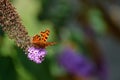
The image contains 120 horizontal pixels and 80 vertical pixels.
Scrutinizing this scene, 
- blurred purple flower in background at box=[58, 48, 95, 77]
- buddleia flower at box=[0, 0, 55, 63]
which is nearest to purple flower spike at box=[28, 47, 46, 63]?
buddleia flower at box=[0, 0, 55, 63]

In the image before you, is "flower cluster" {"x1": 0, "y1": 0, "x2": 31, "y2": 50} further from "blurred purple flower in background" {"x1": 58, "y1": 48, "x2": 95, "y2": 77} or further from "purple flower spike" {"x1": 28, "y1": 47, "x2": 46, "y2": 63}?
"blurred purple flower in background" {"x1": 58, "y1": 48, "x2": 95, "y2": 77}

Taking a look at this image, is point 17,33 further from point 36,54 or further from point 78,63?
point 78,63

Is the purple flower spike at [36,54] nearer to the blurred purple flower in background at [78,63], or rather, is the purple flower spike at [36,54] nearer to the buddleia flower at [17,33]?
the buddleia flower at [17,33]

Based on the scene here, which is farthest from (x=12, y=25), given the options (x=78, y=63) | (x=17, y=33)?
(x=78, y=63)

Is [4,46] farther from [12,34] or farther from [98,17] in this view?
[98,17]

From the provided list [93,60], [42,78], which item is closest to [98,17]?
[93,60]

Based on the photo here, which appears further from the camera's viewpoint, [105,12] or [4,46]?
[105,12]

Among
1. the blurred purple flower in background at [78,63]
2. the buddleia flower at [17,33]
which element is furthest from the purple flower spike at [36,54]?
the blurred purple flower in background at [78,63]

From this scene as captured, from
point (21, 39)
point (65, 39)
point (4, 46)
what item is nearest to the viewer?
point (21, 39)
